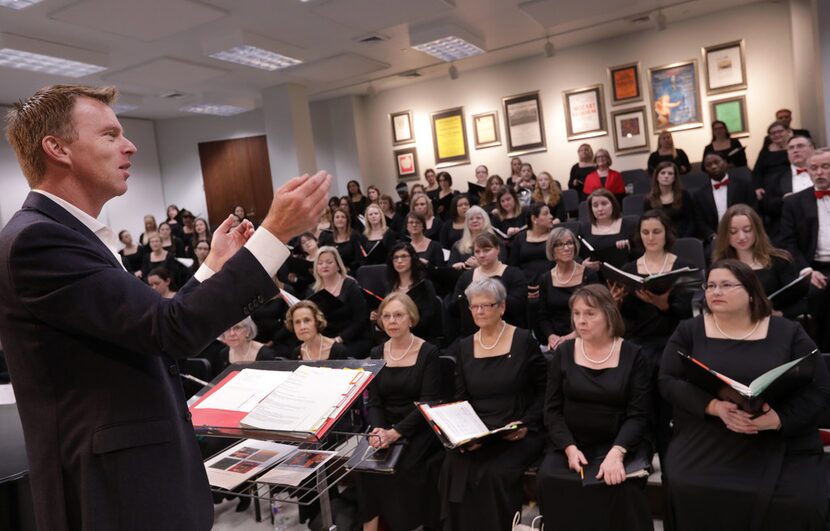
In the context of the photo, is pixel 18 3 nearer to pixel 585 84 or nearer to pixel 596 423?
pixel 596 423

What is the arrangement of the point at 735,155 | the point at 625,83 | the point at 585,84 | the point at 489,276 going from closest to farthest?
the point at 489,276
the point at 735,155
the point at 625,83
the point at 585,84

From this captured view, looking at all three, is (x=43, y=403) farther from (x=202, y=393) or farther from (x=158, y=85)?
(x=158, y=85)

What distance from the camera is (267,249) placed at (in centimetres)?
102

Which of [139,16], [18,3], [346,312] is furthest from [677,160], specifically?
[18,3]

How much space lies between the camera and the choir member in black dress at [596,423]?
2.54 m

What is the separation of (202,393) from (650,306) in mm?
2868

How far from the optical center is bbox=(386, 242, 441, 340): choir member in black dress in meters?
4.52

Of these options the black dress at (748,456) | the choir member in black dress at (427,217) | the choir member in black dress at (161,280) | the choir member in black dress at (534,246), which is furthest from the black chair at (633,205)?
the choir member in black dress at (161,280)

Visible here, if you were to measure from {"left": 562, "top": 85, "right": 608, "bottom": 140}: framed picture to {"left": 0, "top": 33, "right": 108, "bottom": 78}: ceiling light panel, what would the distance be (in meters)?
6.41

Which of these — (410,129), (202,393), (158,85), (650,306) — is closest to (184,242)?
(158,85)

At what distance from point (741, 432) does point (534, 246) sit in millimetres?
2795

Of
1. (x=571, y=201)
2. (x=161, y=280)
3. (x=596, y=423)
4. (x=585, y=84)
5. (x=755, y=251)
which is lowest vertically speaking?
(x=596, y=423)

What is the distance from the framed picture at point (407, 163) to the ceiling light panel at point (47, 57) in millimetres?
5235

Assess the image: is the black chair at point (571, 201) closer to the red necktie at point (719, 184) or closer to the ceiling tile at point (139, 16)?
the red necktie at point (719, 184)
